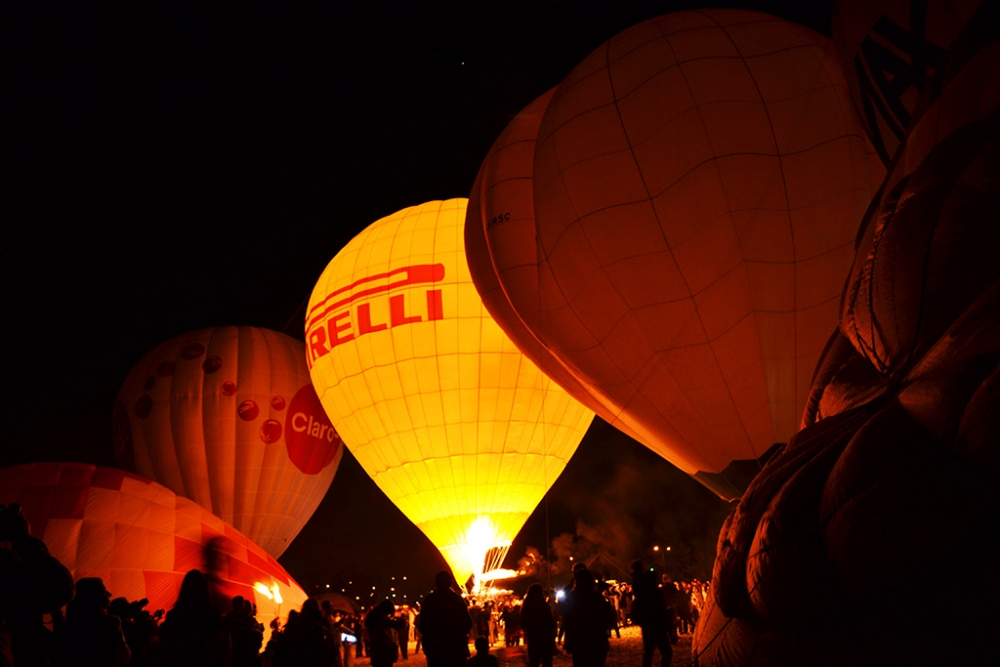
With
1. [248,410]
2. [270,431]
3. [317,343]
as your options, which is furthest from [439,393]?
[248,410]

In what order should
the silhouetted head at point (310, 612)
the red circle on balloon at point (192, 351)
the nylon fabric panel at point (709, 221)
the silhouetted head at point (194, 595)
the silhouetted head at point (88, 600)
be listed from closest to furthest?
1. the silhouetted head at point (88, 600)
2. the silhouetted head at point (194, 595)
3. the silhouetted head at point (310, 612)
4. the nylon fabric panel at point (709, 221)
5. the red circle on balloon at point (192, 351)

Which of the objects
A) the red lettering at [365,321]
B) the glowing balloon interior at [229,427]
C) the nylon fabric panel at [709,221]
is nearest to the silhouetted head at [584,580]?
the nylon fabric panel at [709,221]

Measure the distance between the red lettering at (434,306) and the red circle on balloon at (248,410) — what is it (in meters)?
5.07

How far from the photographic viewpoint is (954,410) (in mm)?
1168

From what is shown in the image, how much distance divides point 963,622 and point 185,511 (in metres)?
8.50

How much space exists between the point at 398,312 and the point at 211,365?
5.27 metres

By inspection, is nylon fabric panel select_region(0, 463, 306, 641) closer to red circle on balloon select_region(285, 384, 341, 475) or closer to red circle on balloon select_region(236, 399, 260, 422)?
red circle on balloon select_region(236, 399, 260, 422)

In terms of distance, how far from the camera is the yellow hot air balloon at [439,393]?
1159 cm

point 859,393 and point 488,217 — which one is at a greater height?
point 488,217

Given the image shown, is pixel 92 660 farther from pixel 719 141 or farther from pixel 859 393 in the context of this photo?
pixel 719 141

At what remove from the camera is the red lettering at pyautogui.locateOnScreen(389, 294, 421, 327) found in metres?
11.6

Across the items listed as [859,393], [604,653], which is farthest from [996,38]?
[604,653]

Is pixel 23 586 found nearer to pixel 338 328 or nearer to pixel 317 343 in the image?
pixel 338 328

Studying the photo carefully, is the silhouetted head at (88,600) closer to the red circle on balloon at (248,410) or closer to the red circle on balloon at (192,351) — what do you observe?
the red circle on balloon at (248,410)
